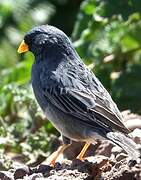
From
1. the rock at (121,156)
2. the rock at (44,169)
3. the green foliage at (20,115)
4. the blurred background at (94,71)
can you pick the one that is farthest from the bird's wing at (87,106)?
the blurred background at (94,71)

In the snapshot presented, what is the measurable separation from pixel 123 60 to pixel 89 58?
21.5 inches

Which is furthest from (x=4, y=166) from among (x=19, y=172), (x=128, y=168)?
(x=128, y=168)

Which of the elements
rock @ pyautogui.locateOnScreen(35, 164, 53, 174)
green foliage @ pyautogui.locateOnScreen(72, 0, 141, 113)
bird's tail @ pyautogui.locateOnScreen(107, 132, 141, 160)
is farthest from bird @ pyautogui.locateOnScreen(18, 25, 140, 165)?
green foliage @ pyautogui.locateOnScreen(72, 0, 141, 113)

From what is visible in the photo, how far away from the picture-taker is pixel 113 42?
8.93 meters

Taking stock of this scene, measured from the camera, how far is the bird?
6.19m

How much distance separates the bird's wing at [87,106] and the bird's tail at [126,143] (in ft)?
0.25

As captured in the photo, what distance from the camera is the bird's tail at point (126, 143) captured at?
5652 mm

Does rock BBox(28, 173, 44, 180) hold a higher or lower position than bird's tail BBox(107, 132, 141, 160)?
lower

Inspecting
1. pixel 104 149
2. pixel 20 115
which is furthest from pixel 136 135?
pixel 20 115

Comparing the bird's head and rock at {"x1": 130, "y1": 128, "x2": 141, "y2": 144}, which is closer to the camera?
rock at {"x1": 130, "y1": 128, "x2": 141, "y2": 144}

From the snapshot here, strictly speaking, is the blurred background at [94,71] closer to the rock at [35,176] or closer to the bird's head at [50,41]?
the bird's head at [50,41]

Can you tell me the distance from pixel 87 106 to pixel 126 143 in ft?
2.04

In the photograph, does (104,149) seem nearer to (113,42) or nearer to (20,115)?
(20,115)

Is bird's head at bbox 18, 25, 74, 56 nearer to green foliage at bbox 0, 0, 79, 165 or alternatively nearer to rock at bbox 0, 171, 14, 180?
green foliage at bbox 0, 0, 79, 165
